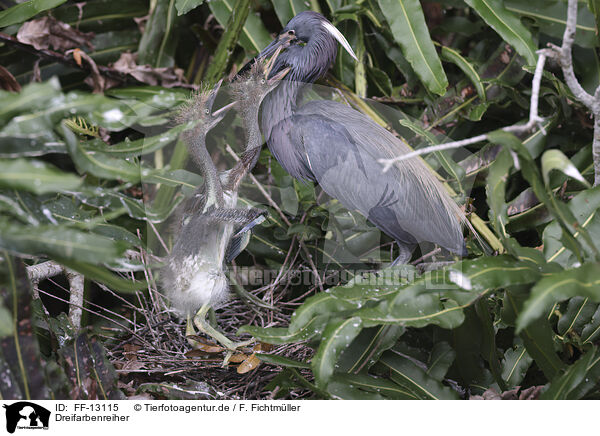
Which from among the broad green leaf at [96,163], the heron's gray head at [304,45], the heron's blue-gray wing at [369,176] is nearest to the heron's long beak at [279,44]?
the heron's gray head at [304,45]

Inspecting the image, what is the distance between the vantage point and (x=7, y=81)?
1.53m

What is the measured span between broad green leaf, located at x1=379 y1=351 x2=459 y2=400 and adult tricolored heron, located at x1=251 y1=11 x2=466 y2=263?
0.28 meters

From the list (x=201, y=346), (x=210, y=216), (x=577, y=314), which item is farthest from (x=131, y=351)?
(x=577, y=314)

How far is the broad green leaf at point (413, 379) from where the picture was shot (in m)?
1.11

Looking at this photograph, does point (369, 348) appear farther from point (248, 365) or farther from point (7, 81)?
point (7, 81)

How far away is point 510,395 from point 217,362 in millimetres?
668

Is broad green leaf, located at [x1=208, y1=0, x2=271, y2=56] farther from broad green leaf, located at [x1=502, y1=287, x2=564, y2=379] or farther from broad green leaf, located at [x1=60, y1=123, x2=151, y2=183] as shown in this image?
broad green leaf, located at [x1=502, y1=287, x2=564, y2=379]

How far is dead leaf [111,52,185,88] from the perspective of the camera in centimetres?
177

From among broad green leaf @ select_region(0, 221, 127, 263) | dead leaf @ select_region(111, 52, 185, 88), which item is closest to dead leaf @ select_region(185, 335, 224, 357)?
broad green leaf @ select_region(0, 221, 127, 263)

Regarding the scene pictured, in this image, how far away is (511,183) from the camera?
5.37 ft

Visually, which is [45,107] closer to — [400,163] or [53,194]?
[53,194]

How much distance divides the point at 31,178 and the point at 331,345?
53 centimetres

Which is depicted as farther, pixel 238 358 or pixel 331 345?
pixel 238 358
